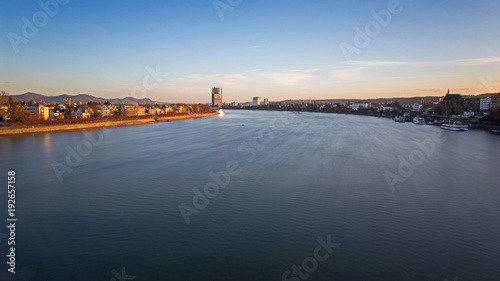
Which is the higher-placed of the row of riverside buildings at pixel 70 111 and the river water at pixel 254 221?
the row of riverside buildings at pixel 70 111

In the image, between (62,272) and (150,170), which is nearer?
(62,272)

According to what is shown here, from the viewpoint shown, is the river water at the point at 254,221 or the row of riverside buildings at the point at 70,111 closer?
the river water at the point at 254,221

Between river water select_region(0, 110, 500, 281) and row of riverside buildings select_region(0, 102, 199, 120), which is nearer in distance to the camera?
river water select_region(0, 110, 500, 281)

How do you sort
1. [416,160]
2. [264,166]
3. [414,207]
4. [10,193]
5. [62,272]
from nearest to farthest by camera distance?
[62,272]
[414,207]
[10,193]
[264,166]
[416,160]

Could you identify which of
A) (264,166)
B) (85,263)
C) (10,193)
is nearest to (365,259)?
(85,263)

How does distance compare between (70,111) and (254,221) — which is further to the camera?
(70,111)

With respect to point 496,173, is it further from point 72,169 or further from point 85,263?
point 72,169

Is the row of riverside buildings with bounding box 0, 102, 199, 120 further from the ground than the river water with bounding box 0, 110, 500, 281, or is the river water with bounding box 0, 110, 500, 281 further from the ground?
the row of riverside buildings with bounding box 0, 102, 199, 120

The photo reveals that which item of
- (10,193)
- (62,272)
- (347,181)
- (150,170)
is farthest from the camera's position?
(150,170)
